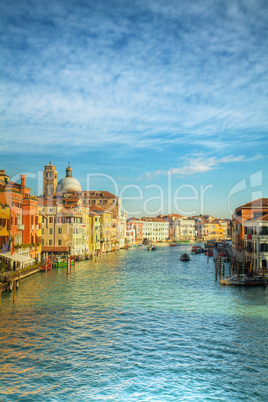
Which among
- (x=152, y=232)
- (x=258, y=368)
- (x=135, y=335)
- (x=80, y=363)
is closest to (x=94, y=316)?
(x=135, y=335)

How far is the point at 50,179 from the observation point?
266 feet

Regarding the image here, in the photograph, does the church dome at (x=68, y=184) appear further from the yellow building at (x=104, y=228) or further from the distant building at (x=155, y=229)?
the distant building at (x=155, y=229)

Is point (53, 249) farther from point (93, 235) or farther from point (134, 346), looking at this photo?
point (134, 346)

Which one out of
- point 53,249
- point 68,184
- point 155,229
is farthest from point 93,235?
point 155,229

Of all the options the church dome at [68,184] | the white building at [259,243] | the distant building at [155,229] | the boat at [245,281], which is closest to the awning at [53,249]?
the white building at [259,243]

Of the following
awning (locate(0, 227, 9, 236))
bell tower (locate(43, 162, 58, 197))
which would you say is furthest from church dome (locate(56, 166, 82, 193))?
awning (locate(0, 227, 9, 236))

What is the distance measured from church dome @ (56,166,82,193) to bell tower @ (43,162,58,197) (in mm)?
1466

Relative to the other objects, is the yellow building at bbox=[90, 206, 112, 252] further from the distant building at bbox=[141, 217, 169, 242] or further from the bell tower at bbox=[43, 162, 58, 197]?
the distant building at bbox=[141, 217, 169, 242]

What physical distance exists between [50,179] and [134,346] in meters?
67.8

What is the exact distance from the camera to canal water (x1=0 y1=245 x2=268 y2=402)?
→ 41.0 feet

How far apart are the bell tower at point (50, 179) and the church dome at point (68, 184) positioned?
4.81ft

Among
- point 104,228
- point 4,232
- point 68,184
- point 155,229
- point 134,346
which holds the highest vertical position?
point 68,184

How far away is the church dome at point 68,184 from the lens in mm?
80812

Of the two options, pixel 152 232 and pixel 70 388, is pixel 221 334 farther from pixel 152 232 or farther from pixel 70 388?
pixel 152 232
